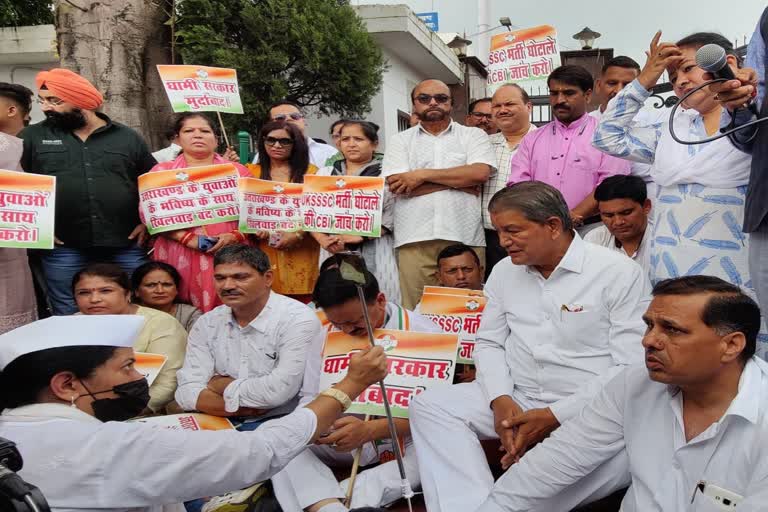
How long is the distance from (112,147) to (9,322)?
4.55ft

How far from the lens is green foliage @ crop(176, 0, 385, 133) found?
33.3 feet

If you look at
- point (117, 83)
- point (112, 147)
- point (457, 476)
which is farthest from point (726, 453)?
point (117, 83)

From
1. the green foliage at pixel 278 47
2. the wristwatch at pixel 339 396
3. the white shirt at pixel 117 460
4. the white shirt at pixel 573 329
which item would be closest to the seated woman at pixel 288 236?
the white shirt at pixel 573 329

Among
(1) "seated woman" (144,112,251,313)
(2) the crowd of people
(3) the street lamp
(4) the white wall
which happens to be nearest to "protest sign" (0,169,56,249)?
A: (2) the crowd of people

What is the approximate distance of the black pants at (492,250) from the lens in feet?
16.6

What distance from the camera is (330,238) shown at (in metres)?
4.81

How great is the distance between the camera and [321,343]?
4.09 meters

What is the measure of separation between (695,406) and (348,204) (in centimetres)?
277

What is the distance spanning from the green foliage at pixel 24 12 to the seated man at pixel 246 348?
16.4m

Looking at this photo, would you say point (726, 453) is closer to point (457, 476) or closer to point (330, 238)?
point (457, 476)

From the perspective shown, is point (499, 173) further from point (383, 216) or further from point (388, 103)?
point (388, 103)

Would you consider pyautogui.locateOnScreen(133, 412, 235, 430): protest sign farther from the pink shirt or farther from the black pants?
the pink shirt

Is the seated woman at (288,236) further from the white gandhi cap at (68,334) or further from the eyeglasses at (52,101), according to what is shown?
the white gandhi cap at (68,334)

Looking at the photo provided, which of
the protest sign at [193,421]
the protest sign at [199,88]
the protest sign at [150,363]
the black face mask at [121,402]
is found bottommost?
the protest sign at [193,421]
